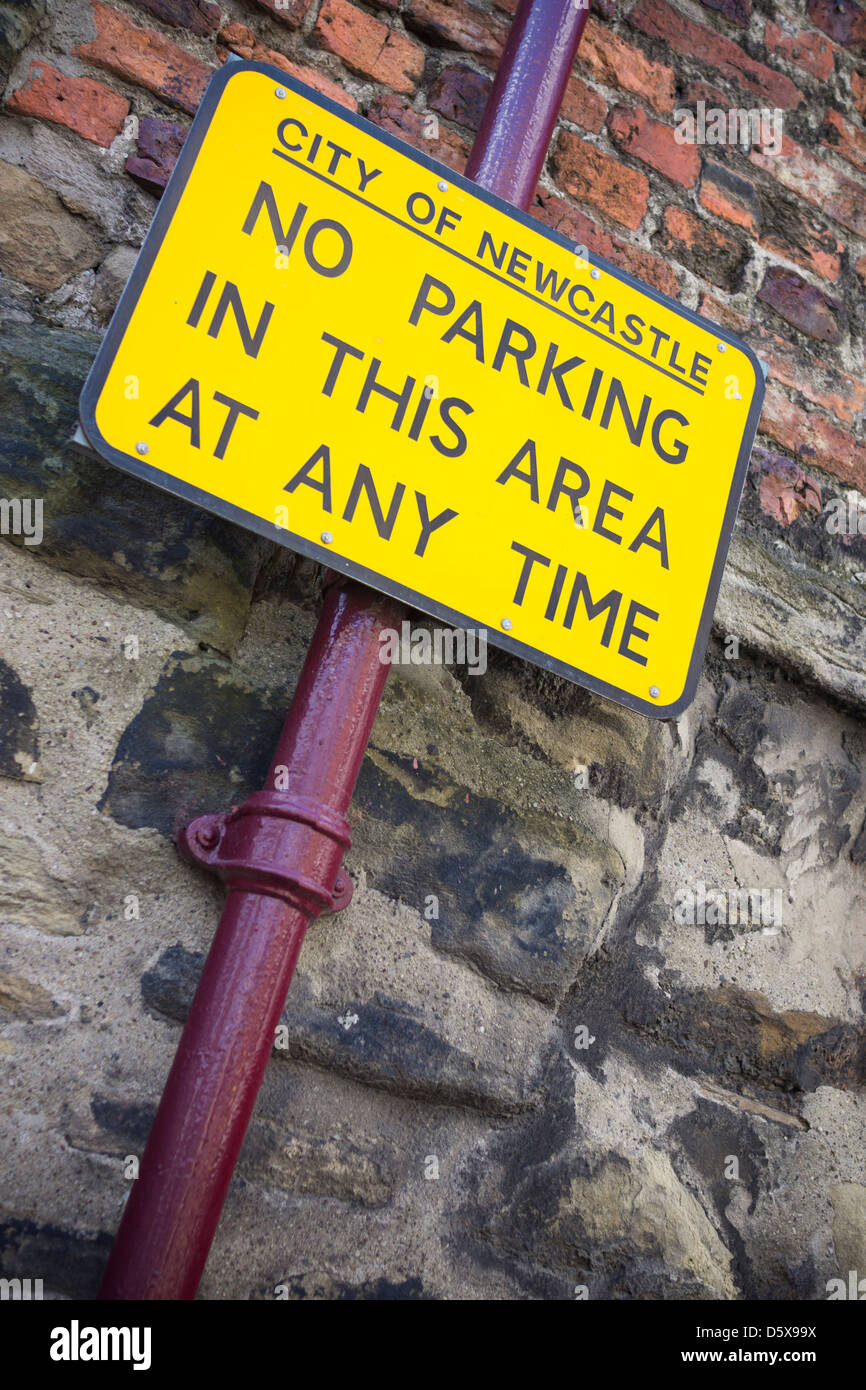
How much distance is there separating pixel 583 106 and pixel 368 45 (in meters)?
0.34

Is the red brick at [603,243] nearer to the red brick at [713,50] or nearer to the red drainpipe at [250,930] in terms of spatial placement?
the red brick at [713,50]

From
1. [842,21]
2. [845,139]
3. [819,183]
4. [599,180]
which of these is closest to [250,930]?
[599,180]

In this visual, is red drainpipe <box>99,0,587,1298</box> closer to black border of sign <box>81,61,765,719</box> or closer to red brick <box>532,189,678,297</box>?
black border of sign <box>81,61,765,719</box>

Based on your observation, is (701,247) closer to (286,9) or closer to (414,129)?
(414,129)

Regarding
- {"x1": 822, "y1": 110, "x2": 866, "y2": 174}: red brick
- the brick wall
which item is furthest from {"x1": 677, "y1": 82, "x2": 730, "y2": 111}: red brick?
{"x1": 822, "y1": 110, "x2": 866, "y2": 174}: red brick

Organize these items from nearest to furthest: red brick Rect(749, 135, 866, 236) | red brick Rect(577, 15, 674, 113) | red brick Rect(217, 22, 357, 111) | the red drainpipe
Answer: the red drainpipe → red brick Rect(217, 22, 357, 111) → red brick Rect(577, 15, 674, 113) → red brick Rect(749, 135, 866, 236)

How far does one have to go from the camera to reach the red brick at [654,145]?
1414mm

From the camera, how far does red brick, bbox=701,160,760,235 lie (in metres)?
1.46

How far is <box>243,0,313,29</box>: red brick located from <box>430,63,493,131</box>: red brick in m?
0.20

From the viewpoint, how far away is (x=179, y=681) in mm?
1029

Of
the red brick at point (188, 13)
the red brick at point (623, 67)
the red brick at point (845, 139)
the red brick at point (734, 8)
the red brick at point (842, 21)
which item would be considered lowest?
the red brick at point (188, 13)

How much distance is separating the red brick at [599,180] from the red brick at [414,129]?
16 centimetres

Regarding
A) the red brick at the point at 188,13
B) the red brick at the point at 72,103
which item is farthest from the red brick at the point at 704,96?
the red brick at the point at 72,103

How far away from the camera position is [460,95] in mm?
1305
